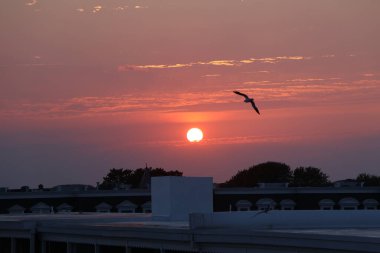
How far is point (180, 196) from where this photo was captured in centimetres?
4412

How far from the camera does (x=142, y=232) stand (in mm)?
32344

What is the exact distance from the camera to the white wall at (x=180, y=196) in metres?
43.8

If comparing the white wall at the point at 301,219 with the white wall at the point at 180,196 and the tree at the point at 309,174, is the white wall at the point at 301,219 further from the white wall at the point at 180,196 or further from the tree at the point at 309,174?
the tree at the point at 309,174

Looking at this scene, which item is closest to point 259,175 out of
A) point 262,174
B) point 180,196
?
point 262,174

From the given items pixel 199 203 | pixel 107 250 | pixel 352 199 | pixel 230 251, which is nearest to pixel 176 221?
pixel 199 203

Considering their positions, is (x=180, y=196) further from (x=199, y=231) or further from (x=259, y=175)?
(x=259, y=175)

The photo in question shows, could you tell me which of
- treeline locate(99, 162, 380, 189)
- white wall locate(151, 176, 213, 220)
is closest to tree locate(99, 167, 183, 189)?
treeline locate(99, 162, 380, 189)

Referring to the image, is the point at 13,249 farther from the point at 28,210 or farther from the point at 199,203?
the point at 28,210

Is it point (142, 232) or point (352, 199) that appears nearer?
point (142, 232)

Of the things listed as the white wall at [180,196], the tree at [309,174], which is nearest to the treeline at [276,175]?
the tree at [309,174]

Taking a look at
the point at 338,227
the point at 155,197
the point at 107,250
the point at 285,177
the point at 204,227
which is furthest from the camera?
the point at 285,177

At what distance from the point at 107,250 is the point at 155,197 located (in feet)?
31.2

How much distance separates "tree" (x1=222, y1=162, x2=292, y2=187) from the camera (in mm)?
157875

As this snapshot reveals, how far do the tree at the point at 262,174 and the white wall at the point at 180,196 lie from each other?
11012 cm
